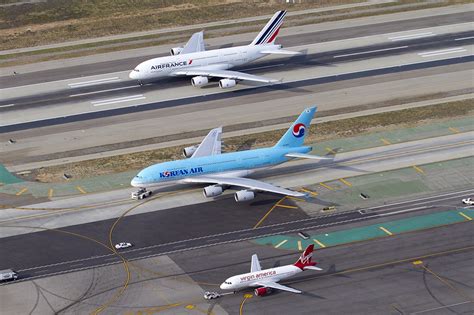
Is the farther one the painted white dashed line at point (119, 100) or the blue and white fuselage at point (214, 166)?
the painted white dashed line at point (119, 100)

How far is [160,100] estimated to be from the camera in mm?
151125

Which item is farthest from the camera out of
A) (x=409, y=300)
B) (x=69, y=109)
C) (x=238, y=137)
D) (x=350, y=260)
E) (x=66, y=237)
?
(x=69, y=109)

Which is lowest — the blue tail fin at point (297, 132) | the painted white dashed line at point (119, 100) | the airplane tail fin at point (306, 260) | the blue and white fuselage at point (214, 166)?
the airplane tail fin at point (306, 260)

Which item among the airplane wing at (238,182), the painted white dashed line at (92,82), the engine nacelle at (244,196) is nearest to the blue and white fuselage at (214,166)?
the airplane wing at (238,182)

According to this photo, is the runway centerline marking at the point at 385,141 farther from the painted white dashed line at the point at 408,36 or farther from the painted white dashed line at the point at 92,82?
the painted white dashed line at the point at 92,82

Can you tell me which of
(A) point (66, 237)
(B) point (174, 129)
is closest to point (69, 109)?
(B) point (174, 129)

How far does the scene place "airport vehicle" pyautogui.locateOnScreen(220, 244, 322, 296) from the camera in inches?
3696

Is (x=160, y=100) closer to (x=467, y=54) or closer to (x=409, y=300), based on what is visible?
(x=467, y=54)

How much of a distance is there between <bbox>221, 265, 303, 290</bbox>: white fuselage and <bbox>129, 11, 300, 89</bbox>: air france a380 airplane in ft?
197

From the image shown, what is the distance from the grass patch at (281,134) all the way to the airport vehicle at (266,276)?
37275 mm

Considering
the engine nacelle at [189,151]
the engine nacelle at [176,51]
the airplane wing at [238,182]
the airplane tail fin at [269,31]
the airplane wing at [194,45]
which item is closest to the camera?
the airplane wing at [238,182]

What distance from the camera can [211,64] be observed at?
157 meters

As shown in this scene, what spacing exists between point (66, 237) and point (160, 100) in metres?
48.1

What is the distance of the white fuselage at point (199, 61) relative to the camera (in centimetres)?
15438
